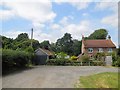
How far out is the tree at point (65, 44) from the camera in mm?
85250

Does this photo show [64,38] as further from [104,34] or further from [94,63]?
[94,63]

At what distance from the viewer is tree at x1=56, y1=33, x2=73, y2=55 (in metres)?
85.2

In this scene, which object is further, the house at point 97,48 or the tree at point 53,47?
the tree at point 53,47

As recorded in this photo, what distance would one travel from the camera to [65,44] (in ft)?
292

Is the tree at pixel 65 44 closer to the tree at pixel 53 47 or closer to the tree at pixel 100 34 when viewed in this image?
the tree at pixel 53 47

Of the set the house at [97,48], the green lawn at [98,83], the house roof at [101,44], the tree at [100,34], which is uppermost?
the tree at [100,34]

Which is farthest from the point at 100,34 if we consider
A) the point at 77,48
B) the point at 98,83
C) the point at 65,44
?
the point at 98,83

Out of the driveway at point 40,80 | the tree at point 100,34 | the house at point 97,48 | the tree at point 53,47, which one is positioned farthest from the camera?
the tree at point 53,47

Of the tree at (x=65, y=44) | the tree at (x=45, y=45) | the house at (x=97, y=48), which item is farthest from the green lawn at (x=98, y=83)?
the tree at (x=65, y=44)

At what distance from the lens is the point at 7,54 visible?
834 inches

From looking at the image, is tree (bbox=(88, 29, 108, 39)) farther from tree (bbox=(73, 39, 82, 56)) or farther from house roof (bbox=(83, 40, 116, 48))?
house roof (bbox=(83, 40, 116, 48))

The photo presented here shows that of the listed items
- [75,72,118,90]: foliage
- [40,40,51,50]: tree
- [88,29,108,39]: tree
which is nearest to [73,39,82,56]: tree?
[88,29,108,39]: tree

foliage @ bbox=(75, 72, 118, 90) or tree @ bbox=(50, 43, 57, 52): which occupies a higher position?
tree @ bbox=(50, 43, 57, 52)

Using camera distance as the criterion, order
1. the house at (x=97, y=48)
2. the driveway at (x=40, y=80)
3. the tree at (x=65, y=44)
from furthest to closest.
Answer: the tree at (x=65, y=44) < the house at (x=97, y=48) < the driveway at (x=40, y=80)
